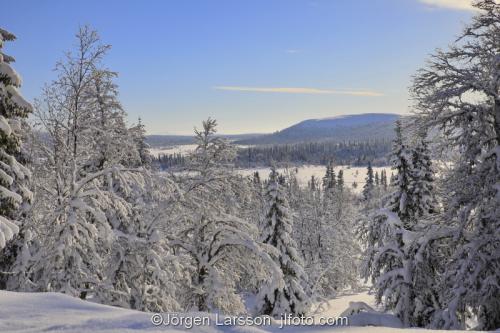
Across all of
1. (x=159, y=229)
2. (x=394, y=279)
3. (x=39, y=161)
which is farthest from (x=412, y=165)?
(x=39, y=161)

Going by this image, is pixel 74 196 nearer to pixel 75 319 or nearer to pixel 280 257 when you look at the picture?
pixel 75 319

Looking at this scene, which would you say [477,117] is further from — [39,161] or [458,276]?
[39,161]

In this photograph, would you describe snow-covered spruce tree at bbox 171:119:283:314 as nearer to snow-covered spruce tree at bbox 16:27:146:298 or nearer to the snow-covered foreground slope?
snow-covered spruce tree at bbox 16:27:146:298

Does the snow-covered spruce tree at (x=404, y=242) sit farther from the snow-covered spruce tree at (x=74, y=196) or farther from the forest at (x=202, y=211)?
the snow-covered spruce tree at (x=74, y=196)

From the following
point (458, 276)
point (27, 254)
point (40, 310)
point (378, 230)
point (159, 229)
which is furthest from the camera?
point (378, 230)

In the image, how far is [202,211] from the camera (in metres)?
17.6

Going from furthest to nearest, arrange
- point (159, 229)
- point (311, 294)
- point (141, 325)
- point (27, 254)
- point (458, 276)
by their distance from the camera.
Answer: point (311, 294) → point (159, 229) → point (27, 254) → point (458, 276) → point (141, 325)

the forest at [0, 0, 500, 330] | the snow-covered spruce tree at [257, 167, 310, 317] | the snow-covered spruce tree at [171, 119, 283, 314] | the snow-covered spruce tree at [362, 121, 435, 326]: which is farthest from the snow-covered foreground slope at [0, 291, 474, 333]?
the snow-covered spruce tree at [257, 167, 310, 317]

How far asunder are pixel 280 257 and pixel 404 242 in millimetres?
11015

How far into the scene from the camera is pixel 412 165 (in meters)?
20.6

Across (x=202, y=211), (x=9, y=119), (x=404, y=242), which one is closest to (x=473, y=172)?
(x=404, y=242)

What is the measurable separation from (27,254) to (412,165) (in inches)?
626

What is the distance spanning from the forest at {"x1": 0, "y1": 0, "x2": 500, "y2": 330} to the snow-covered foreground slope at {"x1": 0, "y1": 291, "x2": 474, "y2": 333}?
14.3 feet

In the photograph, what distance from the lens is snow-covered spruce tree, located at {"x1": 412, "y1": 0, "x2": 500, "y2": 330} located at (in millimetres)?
12758
